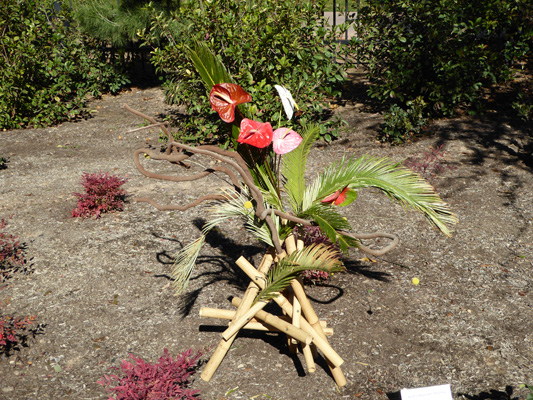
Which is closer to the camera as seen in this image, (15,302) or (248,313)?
(248,313)

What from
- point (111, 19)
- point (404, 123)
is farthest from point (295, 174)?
point (111, 19)

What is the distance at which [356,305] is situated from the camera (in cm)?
381

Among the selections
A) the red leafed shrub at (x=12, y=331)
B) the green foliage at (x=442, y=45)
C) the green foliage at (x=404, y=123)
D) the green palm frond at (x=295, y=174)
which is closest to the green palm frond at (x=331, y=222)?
the green palm frond at (x=295, y=174)

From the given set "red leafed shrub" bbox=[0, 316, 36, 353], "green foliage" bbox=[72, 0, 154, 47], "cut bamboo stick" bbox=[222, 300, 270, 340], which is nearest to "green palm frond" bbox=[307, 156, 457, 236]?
"cut bamboo stick" bbox=[222, 300, 270, 340]

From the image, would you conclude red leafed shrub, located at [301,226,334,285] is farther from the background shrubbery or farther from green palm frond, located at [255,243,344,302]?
the background shrubbery

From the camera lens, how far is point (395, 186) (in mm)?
2898

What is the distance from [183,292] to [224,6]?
4258 millimetres

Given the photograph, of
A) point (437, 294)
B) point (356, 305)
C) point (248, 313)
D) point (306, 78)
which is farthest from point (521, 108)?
point (248, 313)

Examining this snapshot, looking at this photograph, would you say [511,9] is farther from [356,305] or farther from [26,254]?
[26,254]

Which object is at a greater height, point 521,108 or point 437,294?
point 521,108

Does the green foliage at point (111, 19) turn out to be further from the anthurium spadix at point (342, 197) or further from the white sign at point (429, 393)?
the white sign at point (429, 393)

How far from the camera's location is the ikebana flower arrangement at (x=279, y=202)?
2.73 metres

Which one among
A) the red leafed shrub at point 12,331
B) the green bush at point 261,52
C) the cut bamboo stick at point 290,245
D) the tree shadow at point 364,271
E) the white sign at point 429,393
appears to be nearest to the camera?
the white sign at point 429,393

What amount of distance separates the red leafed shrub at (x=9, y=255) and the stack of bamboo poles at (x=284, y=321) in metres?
2.21
